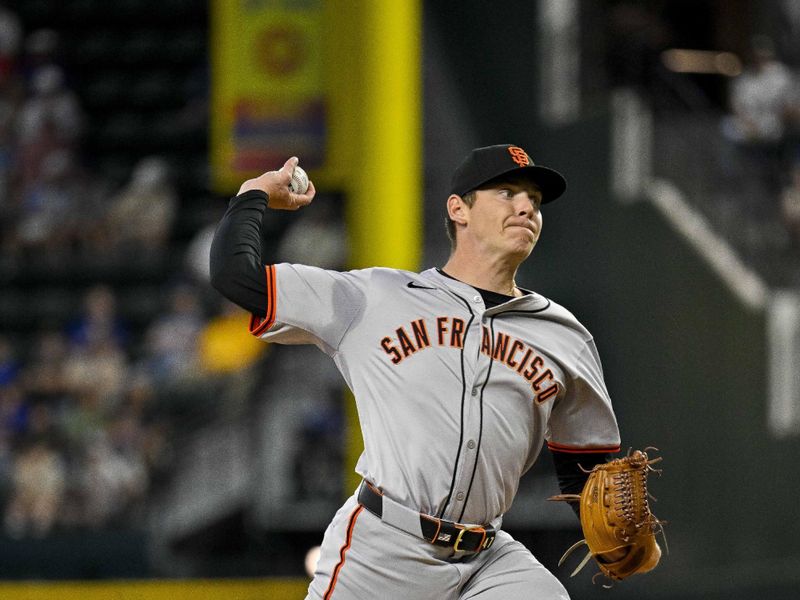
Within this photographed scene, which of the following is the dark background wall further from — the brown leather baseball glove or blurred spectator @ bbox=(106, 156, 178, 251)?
the brown leather baseball glove

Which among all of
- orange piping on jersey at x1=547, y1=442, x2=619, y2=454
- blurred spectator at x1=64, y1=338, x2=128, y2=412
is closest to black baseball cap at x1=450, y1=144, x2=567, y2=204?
orange piping on jersey at x1=547, y1=442, x2=619, y2=454

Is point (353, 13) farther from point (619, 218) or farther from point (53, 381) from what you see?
point (53, 381)

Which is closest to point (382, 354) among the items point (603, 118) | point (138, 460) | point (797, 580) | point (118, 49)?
point (797, 580)

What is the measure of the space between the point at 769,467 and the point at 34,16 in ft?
26.2

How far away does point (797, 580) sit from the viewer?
827 cm

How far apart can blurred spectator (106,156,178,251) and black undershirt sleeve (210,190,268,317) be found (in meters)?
7.96

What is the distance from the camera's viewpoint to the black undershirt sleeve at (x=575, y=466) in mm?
3662

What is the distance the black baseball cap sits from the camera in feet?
11.4

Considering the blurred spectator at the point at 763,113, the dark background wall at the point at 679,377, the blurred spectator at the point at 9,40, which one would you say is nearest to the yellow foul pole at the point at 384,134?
the dark background wall at the point at 679,377

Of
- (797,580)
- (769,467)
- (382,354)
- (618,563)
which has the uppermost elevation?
(382,354)

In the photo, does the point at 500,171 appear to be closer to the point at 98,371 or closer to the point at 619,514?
the point at 619,514

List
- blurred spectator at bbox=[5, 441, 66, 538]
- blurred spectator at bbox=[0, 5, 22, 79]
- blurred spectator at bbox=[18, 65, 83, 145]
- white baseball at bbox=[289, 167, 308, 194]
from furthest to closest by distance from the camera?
blurred spectator at bbox=[0, 5, 22, 79] < blurred spectator at bbox=[18, 65, 83, 145] < blurred spectator at bbox=[5, 441, 66, 538] < white baseball at bbox=[289, 167, 308, 194]

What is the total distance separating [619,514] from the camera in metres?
3.43

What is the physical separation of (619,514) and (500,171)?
2.82ft
